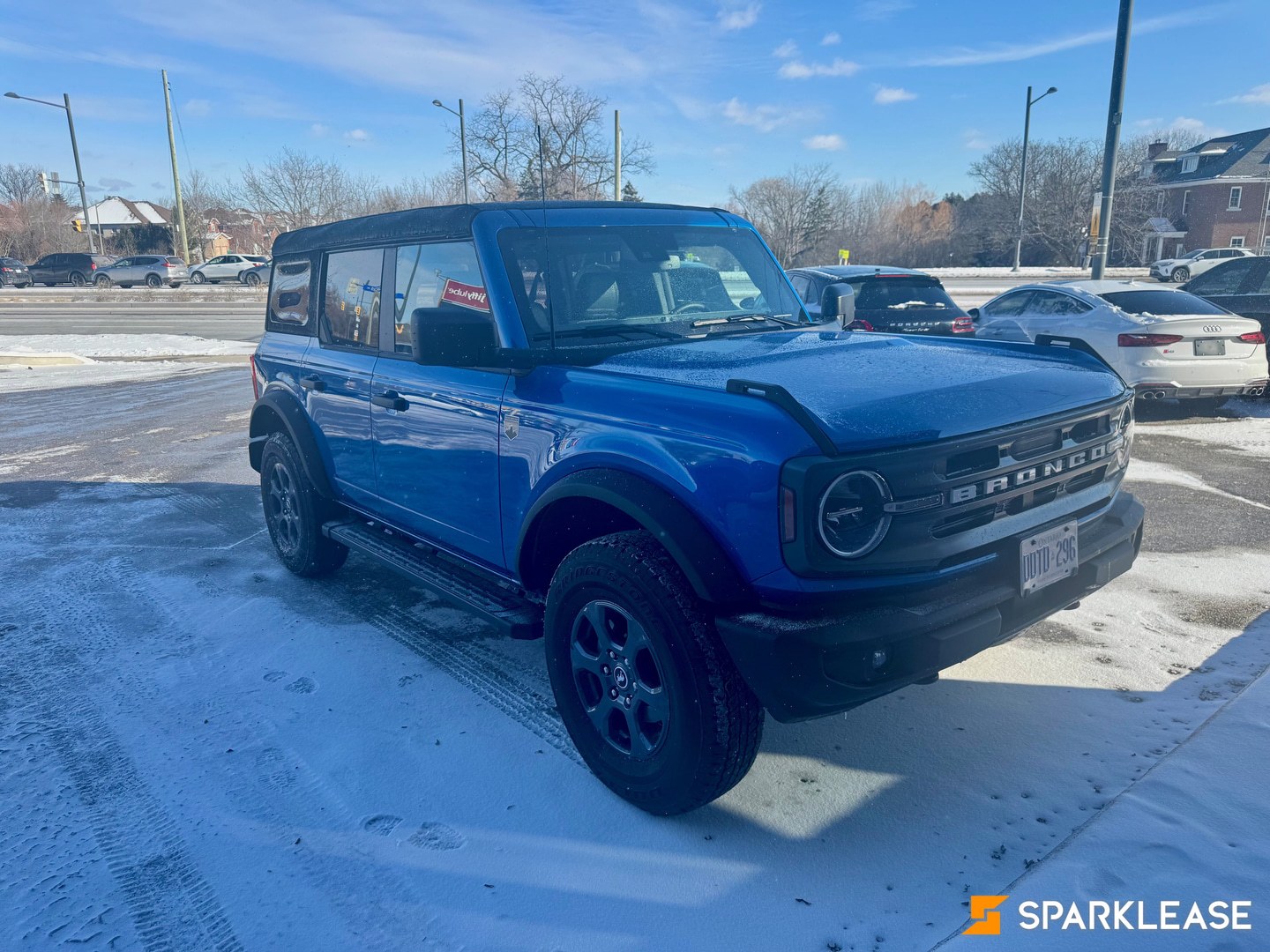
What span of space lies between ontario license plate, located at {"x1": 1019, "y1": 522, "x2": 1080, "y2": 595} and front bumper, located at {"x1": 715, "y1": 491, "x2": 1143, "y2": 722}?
155mm

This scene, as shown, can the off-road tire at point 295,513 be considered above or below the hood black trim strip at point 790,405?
below

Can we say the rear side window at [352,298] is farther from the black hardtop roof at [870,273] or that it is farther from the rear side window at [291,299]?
the black hardtop roof at [870,273]

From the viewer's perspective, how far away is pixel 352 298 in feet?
14.9

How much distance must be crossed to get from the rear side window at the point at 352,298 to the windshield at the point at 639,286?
1.05 metres

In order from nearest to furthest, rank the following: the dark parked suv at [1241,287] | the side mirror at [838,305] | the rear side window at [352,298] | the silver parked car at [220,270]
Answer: the rear side window at [352,298], the side mirror at [838,305], the dark parked suv at [1241,287], the silver parked car at [220,270]

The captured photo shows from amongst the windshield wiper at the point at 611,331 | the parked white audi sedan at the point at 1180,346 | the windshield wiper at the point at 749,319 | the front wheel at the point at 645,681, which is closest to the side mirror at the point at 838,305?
the windshield wiper at the point at 749,319

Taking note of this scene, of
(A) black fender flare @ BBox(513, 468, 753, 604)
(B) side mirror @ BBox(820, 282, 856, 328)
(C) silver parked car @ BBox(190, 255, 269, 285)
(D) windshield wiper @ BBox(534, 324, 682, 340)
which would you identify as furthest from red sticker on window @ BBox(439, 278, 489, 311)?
(C) silver parked car @ BBox(190, 255, 269, 285)

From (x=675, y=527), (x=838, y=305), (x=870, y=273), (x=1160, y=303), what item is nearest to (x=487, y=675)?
(x=675, y=527)

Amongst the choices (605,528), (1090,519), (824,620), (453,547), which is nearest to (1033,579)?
(1090,519)

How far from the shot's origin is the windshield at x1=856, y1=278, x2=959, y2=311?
992 centimetres

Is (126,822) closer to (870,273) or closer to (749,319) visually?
(749,319)

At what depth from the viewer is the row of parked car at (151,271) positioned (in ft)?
138

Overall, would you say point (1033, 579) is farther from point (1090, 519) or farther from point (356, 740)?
point (356, 740)

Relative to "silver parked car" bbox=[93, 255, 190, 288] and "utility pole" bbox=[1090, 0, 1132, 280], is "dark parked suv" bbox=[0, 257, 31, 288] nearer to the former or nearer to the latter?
"silver parked car" bbox=[93, 255, 190, 288]
